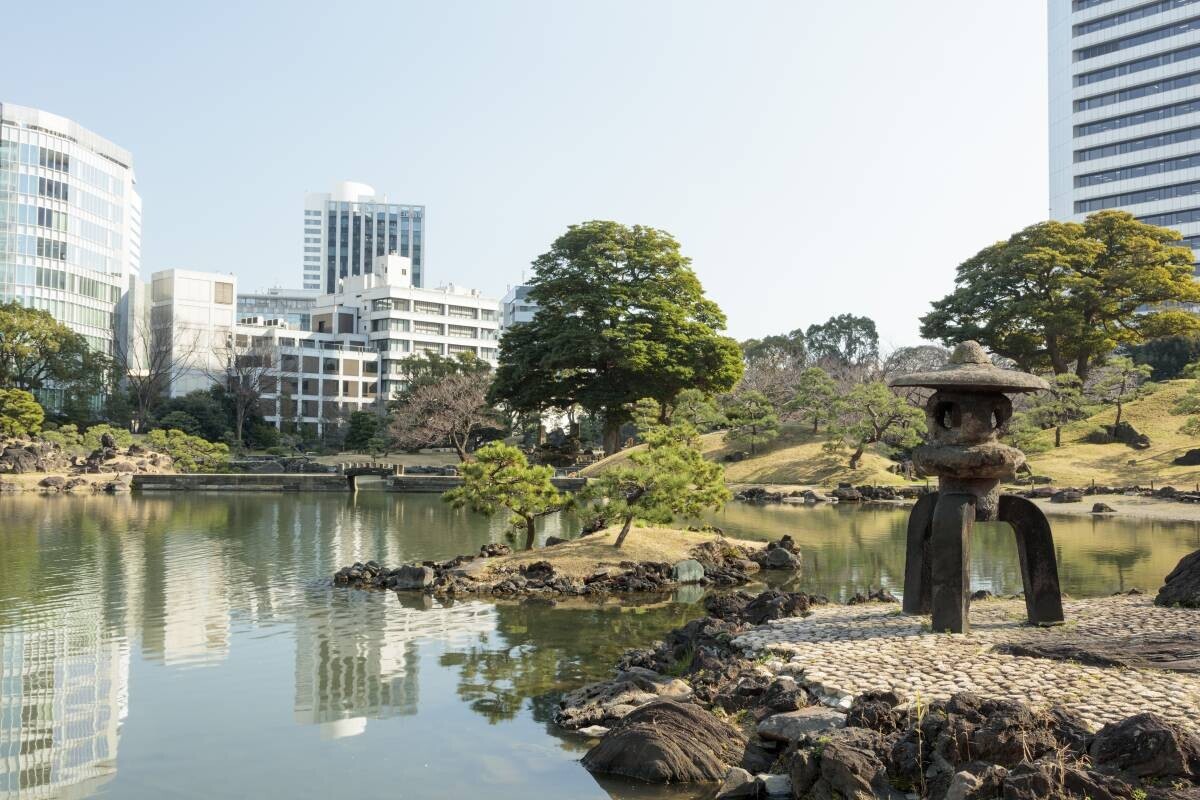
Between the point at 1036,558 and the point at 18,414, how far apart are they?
5050 centimetres

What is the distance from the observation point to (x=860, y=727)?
7.91 metres

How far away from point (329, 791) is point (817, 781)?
13.2 feet

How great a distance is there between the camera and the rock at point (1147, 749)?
6.47m

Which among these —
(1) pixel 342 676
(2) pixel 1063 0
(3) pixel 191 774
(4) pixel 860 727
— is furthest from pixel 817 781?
(2) pixel 1063 0

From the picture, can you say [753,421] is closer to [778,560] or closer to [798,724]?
[778,560]

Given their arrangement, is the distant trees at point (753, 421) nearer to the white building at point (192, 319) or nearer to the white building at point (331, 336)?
the white building at point (331, 336)

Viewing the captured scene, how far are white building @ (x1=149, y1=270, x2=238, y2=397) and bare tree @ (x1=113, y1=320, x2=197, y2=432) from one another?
113 mm

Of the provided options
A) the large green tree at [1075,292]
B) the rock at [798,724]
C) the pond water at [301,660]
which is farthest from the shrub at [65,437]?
the rock at [798,724]

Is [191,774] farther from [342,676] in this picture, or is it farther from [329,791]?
[342,676]

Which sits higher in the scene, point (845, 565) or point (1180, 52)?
point (1180, 52)

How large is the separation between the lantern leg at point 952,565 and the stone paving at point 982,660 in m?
0.23

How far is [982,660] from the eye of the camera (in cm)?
973

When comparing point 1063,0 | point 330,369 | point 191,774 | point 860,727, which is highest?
point 1063,0

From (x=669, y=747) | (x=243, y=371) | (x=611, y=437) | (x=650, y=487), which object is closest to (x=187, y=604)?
(x=650, y=487)
